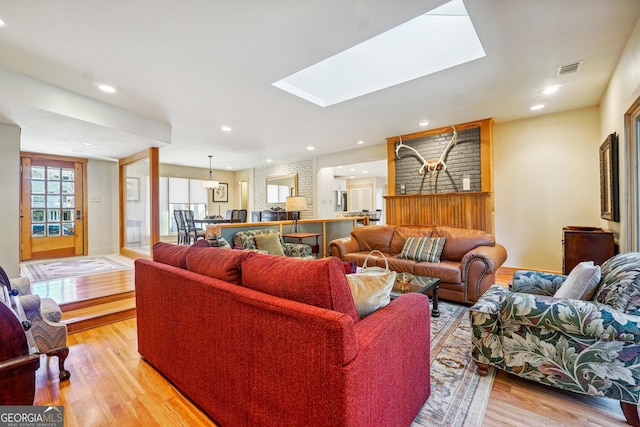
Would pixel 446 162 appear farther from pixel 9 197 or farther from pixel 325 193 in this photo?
pixel 9 197

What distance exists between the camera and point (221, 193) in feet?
30.4

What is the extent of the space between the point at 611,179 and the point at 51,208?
9.24 metres

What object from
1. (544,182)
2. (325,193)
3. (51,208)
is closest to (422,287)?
(544,182)

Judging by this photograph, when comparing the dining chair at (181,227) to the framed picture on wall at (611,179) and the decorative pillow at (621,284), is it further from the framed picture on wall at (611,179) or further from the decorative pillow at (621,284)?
the framed picture on wall at (611,179)

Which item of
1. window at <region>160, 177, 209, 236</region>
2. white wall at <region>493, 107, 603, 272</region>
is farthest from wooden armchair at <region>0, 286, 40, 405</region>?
window at <region>160, 177, 209, 236</region>

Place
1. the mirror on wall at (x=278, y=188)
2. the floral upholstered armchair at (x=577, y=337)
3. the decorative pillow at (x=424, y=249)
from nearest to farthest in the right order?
the floral upholstered armchair at (x=577, y=337)
the decorative pillow at (x=424, y=249)
the mirror on wall at (x=278, y=188)

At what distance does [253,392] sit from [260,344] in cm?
24

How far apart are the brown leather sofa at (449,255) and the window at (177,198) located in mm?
5900

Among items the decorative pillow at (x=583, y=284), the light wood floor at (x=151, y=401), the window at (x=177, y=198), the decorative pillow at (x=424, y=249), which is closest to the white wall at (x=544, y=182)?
the decorative pillow at (x=424, y=249)

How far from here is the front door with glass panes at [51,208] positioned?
218 inches

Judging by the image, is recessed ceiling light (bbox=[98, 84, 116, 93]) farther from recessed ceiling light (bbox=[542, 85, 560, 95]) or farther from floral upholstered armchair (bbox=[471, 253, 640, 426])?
recessed ceiling light (bbox=[542, 85, 560, 95])

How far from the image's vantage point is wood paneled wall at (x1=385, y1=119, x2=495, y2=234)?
4.45m

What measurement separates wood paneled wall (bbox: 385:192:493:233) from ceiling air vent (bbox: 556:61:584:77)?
1867mm

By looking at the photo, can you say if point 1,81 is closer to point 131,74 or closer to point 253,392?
point 131,74
